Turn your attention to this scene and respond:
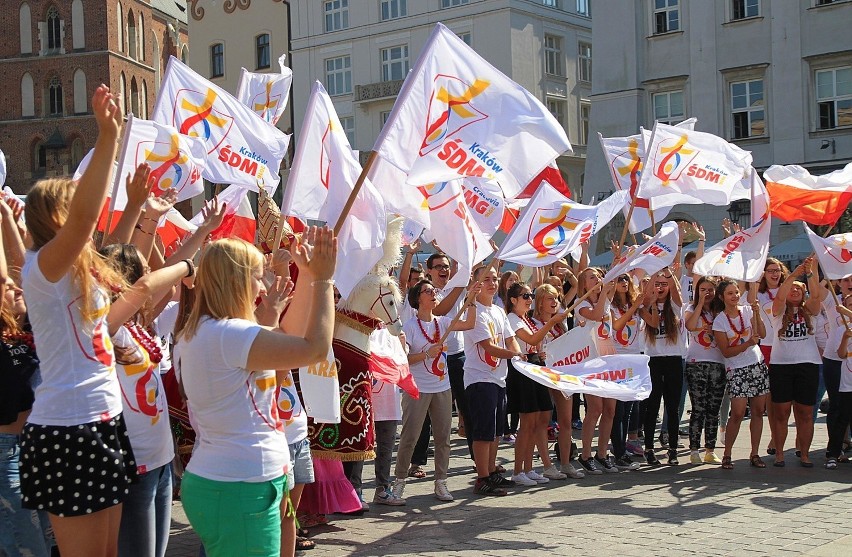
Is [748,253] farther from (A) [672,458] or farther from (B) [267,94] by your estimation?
(B) [267,94]

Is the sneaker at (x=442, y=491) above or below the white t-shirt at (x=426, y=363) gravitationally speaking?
below

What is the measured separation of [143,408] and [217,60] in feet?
178

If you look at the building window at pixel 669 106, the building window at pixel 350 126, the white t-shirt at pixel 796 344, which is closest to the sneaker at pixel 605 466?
the white t-shirt at pixel 796 344

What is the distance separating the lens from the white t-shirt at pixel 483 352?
9.77m

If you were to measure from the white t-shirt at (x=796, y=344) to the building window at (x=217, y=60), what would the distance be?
48553 mm

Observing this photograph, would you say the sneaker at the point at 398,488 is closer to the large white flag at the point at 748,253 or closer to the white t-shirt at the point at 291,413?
the white t-shirt at the point at 291,413

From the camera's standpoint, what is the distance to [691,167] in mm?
11844

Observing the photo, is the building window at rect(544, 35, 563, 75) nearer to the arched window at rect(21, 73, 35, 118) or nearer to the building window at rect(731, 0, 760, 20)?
the building window at rect(731, 0, 760, 20)

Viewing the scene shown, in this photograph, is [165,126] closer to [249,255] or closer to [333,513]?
[333,513]

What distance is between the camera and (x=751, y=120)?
105 feet

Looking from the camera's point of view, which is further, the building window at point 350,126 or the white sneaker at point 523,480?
the building window at point 350,126

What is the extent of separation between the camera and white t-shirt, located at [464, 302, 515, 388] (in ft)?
32.1

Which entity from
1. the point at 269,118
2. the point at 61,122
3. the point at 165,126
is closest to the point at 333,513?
the point at 165,126

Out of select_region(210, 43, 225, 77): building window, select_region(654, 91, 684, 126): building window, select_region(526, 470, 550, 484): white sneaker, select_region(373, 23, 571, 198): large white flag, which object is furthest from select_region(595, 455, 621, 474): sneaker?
select_region(210, 43, 225, 77): building window
